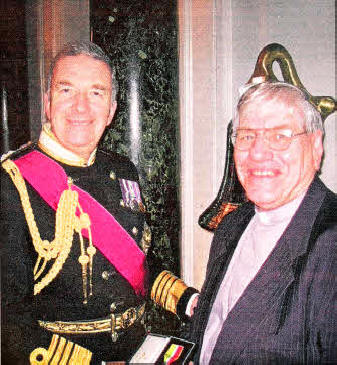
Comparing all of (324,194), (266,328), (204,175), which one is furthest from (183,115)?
(266,328)

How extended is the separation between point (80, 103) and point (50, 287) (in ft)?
1.50

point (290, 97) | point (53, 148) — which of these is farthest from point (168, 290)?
point (290, 97)

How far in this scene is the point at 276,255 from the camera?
74 centimetres

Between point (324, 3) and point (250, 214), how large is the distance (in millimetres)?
731

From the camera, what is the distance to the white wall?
117 cm

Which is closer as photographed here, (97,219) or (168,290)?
(97,219)

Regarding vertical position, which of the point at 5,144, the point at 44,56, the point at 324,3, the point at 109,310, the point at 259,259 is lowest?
the point at 109,310

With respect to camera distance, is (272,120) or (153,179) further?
(153,179)

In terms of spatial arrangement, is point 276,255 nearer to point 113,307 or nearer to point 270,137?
point 270,137

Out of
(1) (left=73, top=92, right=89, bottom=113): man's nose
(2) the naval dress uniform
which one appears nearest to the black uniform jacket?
(2) the naval dress uniform

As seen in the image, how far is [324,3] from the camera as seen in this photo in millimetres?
1139

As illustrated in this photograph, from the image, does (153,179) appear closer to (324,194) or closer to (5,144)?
(5,144)

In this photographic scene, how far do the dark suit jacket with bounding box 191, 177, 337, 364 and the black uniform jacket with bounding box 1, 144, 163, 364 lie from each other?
301 millimetres

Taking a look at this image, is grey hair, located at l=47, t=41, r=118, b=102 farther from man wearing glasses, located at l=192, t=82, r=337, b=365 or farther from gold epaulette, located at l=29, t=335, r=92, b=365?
gold epaulette, located at l=29, t=335, r=92, b=365
